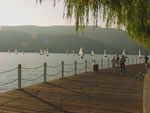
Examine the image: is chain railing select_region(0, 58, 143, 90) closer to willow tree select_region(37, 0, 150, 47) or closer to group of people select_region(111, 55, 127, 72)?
group of people select_region(111, 55, 127, 72)

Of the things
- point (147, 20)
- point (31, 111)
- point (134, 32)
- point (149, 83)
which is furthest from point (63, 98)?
point (149, 83)

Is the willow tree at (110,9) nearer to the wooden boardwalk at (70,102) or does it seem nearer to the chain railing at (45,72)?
the wooden boardwalk at (70,102)

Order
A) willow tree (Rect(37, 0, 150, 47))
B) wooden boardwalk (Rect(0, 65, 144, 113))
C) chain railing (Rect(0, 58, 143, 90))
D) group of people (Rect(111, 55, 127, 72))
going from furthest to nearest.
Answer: group of people (Rect(111, 55, 127, 72)), chain railing (Rect(0, 58, 143, 90)), wooden boardwalk (Rect(0, 65, 144, 113)), willow tree (Rect(37, 0, 150, 47))

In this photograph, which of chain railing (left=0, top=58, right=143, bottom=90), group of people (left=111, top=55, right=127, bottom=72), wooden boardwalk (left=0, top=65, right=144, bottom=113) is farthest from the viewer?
group of people (left=111, top=55, right=127, bottom=72)

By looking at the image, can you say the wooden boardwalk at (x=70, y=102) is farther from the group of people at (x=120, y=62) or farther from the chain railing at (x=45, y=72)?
the group of people at (x=120, y=62)

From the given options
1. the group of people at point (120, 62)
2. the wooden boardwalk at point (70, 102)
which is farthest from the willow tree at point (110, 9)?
the group of people at point (120, 62)

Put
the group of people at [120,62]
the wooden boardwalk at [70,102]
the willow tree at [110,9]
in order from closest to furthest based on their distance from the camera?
the willow tree at [110,9]
the wooden boardwalk at [70,102]
the group of people at [120,62]

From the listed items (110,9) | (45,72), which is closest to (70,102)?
(110,9)

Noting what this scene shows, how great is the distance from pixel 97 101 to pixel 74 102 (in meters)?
0.88

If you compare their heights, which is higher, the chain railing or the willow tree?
the willow tree

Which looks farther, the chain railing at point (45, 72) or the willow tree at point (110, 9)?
the chain railing at point (45, 72)

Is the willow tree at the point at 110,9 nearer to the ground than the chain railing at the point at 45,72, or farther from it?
farther from it

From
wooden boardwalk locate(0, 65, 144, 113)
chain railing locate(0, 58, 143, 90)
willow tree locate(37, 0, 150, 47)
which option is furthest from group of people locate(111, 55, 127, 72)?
willow tree locate(37, 0, 150, 47)

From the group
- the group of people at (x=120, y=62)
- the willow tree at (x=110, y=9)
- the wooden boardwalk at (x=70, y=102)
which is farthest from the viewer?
the group of people at (x=120, y=62)
